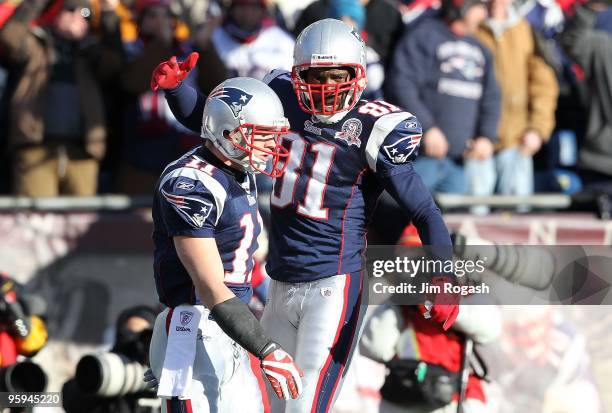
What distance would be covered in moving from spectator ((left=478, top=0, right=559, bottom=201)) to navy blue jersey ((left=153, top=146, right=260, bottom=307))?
144 inches

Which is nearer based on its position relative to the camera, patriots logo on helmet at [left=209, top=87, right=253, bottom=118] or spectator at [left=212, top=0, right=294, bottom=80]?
patriots logo on helmet at [left=209, top=87, right=253, bottom=118]

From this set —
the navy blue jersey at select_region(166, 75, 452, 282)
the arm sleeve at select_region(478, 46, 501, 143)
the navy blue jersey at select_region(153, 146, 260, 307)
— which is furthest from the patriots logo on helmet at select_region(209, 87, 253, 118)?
the arm sleeve at select_region(478, 46, 501, 143)

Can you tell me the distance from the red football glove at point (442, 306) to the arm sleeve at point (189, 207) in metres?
0.97

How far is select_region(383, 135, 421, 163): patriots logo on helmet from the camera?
16.9ft

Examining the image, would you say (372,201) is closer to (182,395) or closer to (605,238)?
(182,395)

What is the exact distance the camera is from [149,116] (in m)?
7.97

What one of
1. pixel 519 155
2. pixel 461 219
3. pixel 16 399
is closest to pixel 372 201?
pixel 16 399

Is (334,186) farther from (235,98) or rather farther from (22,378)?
(22,378)

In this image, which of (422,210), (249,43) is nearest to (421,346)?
(422,210)

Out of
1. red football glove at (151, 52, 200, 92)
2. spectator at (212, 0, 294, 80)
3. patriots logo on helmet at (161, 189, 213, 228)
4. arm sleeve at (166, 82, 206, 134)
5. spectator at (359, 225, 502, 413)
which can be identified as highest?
spectator at (212, 0, 294, 80)

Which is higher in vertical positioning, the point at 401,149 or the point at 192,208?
the point at 401,149

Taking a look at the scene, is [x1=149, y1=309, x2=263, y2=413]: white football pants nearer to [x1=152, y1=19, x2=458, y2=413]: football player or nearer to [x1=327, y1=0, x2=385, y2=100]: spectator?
[x1=152, y1=19, x2=458, y2=413]: football player

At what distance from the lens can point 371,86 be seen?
7.78m

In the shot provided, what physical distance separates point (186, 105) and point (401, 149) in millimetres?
932
